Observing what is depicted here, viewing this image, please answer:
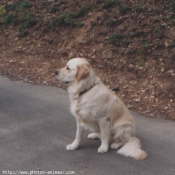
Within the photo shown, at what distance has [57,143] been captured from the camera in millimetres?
5477

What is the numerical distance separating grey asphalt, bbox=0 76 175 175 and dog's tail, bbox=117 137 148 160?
3.1 inches

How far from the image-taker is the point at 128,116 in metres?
5.32

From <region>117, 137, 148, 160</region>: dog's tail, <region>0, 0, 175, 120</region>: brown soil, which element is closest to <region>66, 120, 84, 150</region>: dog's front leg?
<region>117, 137, 148, 160</region>: dog's tail

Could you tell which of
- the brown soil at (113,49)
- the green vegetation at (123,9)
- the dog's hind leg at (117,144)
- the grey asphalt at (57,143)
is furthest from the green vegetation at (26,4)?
the dog's hind leg at (117,144)

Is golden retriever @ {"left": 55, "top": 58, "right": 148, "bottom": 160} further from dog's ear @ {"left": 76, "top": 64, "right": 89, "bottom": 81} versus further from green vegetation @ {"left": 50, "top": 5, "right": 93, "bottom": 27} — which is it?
green vegetation @ {"left": 50, "top": 5, "right": 93, "bottom": 27}

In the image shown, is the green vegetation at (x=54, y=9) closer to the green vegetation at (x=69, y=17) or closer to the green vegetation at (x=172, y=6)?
the green vegetation at (x=69, y=17)

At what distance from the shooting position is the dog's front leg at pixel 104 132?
5043 mm

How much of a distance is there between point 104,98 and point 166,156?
1.10 metres

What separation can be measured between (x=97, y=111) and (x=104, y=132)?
0.32 metres

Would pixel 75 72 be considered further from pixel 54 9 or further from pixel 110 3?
pixel 54 9

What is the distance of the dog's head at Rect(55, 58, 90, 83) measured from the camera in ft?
16.0

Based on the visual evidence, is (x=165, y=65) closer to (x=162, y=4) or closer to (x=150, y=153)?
(x=162, y=4)

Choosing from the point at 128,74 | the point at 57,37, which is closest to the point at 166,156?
the point at 128,74

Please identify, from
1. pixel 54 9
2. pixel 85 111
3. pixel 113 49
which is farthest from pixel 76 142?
pixel 54 9
